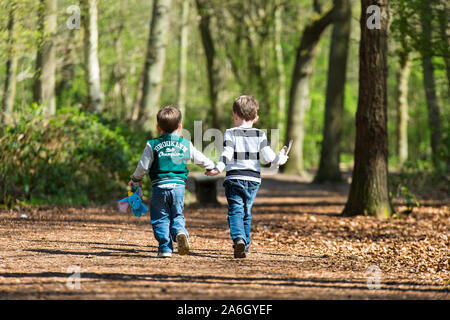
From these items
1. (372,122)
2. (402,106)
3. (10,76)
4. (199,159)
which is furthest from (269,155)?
(402,106)

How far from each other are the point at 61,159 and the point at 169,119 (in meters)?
5.90

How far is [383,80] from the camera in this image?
10.8 metres

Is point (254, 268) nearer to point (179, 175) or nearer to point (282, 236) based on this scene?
point (179, 175)

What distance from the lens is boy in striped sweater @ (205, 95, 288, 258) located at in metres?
6.56

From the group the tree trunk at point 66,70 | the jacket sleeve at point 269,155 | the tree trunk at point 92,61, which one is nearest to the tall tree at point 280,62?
the tree trunk at point 66,70

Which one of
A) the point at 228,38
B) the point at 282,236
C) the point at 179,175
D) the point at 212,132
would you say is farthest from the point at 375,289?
the point at 228,38

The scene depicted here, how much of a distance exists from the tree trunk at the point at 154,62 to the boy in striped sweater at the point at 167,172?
9.11 meters

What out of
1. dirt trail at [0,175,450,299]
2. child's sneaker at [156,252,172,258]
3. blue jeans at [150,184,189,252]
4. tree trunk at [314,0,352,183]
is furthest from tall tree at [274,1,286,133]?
child's sneaker at [156,252,172,258]

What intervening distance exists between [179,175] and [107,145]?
623 cm

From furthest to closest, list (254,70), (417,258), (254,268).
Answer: (254,70), (417,258), (254,268)

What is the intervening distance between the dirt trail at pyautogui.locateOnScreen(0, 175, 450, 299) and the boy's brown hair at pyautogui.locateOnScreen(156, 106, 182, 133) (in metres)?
1.38

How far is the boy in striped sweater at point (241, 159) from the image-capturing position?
6559 mm

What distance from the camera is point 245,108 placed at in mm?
6551

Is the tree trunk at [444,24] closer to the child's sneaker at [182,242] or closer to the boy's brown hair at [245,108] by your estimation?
the boy's brown hair at [245,108]
